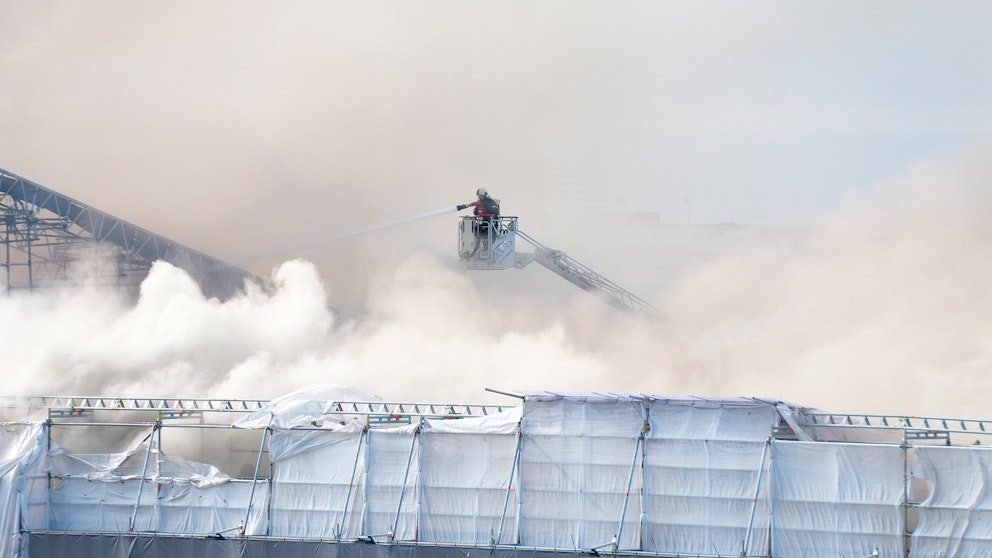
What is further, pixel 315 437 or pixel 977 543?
pixel 315 437

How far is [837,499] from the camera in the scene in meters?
26.3

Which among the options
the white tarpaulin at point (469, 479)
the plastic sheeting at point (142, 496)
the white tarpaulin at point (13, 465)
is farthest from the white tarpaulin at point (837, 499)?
the white tarpaulin at point (13, 465)

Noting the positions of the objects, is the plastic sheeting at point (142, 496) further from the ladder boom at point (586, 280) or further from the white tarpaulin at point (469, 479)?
the ladder boom at point (586, 280)

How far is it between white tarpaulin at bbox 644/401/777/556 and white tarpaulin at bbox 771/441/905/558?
1.30 feet

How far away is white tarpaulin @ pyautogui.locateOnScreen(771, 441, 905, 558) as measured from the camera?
26156mm

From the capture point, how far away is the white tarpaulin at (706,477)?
26.6m

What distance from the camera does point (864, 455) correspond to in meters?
26.3

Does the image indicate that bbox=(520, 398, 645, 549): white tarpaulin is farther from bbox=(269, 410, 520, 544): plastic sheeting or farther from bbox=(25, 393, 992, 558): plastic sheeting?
bbox=(269, 410, 520, 544): plastic sheeting

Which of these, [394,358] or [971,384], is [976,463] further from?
[394,358]


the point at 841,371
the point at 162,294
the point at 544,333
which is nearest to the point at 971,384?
the point at 841,371

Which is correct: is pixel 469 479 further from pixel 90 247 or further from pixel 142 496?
pixel 90 247

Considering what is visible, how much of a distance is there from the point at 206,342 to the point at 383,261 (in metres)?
16.6

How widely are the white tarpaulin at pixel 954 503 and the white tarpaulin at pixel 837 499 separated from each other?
49 cm

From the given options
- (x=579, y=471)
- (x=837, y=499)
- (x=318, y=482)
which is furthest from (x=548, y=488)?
(x=837, y=499)
